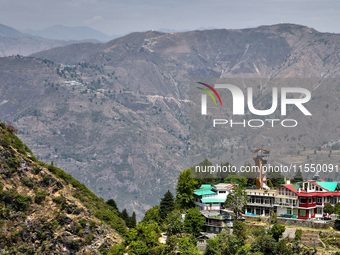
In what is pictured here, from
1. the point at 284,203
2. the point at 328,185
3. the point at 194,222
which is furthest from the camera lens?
the point at 328,185

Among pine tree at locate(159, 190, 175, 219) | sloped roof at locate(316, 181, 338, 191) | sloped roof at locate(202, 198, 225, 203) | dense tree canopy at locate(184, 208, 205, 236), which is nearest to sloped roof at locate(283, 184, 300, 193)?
sloped roof at locate(316, 181, 338, 191)

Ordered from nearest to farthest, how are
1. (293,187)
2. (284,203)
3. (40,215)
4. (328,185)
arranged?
(284,203), (293,187), (328,185), (40,215)

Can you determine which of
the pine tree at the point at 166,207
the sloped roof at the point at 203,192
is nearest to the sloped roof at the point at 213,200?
the sloped roof at the point at 203,192

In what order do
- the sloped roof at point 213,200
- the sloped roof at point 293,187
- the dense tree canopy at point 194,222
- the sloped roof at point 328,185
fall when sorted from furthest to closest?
the sloped roof at point 213,200 → the sloped roof at point 328,185 → the sloped roof at point 293,187 → the dense tree canopy at point 194,222

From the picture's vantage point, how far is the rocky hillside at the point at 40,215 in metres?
123

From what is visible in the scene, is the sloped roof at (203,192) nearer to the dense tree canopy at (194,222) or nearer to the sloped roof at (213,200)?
the sloped roof at (213,200)

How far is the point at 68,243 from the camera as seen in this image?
124m

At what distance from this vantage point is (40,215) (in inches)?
4926

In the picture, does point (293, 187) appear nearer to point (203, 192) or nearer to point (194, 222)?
point (203, 192)

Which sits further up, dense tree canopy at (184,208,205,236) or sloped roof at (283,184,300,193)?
sloped roof at (283,184,300,193)

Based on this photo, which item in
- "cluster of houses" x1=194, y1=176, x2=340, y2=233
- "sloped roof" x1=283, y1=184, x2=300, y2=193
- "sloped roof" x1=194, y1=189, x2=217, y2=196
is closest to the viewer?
"cluster of houses" x1=194, y1=176, x2=340, y2=233

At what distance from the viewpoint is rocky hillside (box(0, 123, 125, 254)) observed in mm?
122562

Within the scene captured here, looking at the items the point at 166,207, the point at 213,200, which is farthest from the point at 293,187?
the point at 166,207

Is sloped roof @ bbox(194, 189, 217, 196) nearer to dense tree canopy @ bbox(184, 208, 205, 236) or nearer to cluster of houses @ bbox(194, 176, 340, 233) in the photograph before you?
cluster of houses @ bbox(194, 176, 340, 233)
